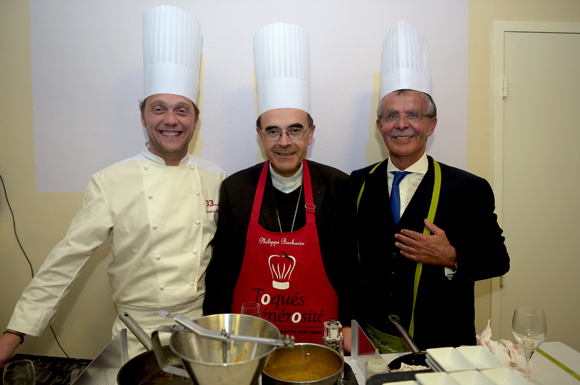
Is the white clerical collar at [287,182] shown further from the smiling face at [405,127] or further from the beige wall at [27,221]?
the beige wall at [27,221]

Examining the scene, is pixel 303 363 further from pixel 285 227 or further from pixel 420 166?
pixel 420 166

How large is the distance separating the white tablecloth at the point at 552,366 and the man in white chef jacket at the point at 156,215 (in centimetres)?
90

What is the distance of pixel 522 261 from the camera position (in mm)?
2557

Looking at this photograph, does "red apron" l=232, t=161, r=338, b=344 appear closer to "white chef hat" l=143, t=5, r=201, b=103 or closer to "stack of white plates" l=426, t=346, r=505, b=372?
"stack of white plates" l=426, t=346, r=505, b=372

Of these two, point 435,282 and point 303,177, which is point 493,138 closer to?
point 435,282

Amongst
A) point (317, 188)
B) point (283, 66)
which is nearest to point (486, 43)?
point (283, 66)

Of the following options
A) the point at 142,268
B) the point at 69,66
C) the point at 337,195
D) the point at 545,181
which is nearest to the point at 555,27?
the point at 545,181

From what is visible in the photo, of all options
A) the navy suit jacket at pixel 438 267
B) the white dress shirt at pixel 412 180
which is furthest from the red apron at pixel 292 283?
the white dress shirt at pixel 412 180

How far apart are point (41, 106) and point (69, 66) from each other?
33 cm

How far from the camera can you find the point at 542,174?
8.25ft

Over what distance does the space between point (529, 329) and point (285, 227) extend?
3.69 feet

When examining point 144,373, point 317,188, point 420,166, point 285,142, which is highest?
point 285,142

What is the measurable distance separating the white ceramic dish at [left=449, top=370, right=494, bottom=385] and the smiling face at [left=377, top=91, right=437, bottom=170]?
44.1 inches

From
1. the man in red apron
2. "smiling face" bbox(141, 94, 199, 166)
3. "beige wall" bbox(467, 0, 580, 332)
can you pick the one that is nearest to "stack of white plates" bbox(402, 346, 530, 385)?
the man in red apron
